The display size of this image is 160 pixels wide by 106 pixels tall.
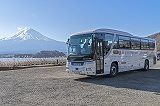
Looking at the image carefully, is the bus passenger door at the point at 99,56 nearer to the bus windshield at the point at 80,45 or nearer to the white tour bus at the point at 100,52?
the white tour bus at the point at 100,52

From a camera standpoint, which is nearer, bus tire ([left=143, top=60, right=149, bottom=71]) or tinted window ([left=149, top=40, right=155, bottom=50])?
bus tire ([left=143, top=60, right=149, bottom=71])

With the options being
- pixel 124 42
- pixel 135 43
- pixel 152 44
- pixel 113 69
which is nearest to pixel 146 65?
pixel 152 44

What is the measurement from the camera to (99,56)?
1667 centimetres

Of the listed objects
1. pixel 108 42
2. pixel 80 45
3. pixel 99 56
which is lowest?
pixel 99 56

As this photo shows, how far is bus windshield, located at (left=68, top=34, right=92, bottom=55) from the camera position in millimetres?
16364

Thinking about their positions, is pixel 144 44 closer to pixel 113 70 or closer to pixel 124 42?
pixel 124 42

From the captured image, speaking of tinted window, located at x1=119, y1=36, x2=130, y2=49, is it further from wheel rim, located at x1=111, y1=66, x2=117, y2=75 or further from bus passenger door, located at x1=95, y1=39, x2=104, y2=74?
bus passenger door, located at x1=95, y1=39, x2=104, y2=74

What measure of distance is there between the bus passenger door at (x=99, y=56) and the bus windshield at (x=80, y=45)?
483mm

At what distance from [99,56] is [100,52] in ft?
0.91

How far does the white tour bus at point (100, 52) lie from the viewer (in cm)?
1627

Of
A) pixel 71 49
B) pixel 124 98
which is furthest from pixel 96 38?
pixel 124 98

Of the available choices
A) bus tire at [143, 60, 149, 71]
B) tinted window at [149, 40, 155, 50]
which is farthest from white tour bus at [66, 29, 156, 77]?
tinted window at [149, 40, 155, 50]

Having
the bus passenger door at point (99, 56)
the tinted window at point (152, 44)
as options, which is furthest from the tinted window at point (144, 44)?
the bus passenger door at point (99, 56)

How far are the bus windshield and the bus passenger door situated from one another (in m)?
0.48
